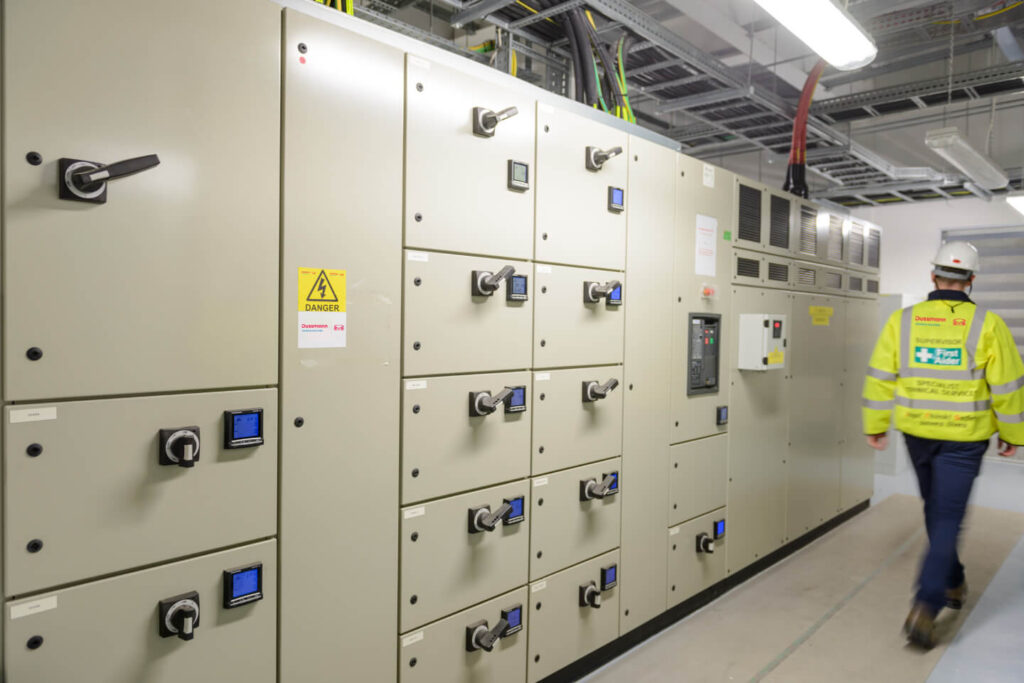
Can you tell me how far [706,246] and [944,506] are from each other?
163 cm

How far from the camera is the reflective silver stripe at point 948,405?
2.82m

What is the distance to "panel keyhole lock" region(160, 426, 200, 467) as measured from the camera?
1381 millimetres

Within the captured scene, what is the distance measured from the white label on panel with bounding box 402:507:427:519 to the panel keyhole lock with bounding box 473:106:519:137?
1245 millimetres

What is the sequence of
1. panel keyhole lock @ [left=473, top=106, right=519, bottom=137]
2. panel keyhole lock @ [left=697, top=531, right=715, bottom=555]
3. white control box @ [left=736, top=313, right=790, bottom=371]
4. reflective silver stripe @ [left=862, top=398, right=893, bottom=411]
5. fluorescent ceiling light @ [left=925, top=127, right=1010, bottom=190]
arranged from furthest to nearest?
fluorescent ceiling light @ [left=925, top=127, right=1010, bottom=190] → white control box @ [left=736, top=313, right=790, bottom=371] → panel keyhole lock @ [left=697, top=531, right=715, bottom=555] → reflective silver stripe @ [left=862, top=398, right=893, bottom=411] → panel keyhole lock @ [left=473, top=106, right=519, bottom=137]

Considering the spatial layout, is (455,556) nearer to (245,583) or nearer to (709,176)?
(245,583)

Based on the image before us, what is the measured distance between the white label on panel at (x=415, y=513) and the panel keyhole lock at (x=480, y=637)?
48 centimetres

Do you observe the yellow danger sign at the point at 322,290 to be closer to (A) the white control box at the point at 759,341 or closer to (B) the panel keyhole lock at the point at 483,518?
(B) the panel keyhole lock at the point at 483,518

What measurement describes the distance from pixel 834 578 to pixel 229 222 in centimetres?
385

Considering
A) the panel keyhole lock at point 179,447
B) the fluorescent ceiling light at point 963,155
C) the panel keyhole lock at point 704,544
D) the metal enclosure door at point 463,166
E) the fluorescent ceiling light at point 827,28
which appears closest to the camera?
the panel keyhole lock at point 179,447

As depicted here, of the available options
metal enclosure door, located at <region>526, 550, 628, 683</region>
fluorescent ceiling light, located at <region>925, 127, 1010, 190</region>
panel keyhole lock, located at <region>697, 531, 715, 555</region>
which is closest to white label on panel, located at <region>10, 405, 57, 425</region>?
metal enclosure door, located at <region>526, 550, 628, 683</region>

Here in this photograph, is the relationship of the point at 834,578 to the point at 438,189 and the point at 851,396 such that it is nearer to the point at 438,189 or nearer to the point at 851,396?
the point at 851,396

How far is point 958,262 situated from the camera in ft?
9.72

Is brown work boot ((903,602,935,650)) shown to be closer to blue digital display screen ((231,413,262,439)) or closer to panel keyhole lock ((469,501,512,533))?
panel keyhole lock ((469,501,512,533))

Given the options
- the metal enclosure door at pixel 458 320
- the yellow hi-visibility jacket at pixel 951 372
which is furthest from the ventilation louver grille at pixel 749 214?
the metal enclosure door at pixel 458 320
